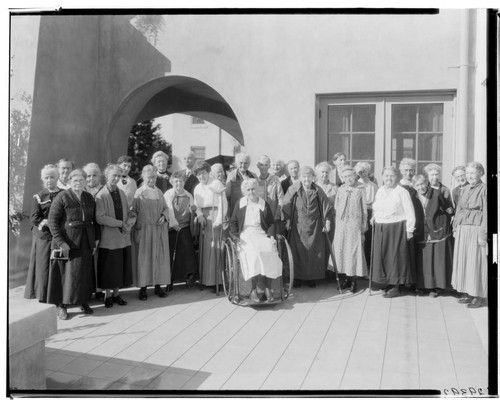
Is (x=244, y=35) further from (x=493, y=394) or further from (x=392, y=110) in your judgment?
(x=493, y=394)

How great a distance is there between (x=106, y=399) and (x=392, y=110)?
4701 millimetres

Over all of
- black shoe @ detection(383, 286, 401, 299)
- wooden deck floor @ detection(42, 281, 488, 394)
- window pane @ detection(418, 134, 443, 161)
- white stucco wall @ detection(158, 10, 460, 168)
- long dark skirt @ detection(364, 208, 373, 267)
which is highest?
white stucco wall @ detection(158, 10, 460, 168)

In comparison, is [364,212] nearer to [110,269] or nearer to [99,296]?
[110,269]

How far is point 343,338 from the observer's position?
155 inches

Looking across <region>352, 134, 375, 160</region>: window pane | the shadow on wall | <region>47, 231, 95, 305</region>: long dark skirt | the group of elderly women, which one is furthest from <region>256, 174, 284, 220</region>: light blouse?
the shadow on wall

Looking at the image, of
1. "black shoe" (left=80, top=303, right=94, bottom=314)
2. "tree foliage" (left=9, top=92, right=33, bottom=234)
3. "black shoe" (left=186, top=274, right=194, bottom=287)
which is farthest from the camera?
"black shoe" (left=186, top=274, right=194, bottom=287)

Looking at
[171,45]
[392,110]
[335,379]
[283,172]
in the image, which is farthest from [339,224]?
[171,45]

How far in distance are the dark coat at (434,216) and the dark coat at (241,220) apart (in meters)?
1.63

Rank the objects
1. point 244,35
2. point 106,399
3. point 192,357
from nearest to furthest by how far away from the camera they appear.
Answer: point 106,399 < point 192,357 < point 244,35

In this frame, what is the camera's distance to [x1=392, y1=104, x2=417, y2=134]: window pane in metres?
5.97

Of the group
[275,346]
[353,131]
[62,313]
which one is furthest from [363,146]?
[62,313]

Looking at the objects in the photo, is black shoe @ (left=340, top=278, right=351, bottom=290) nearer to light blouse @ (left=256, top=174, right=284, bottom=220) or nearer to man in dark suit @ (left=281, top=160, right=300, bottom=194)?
light blouse @ (left=256, top=174, right=284, bottom=220)

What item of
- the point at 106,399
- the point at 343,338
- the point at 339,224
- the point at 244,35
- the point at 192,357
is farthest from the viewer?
the point at 244,35

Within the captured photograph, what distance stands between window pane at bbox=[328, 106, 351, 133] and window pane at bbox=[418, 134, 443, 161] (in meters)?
0.93
